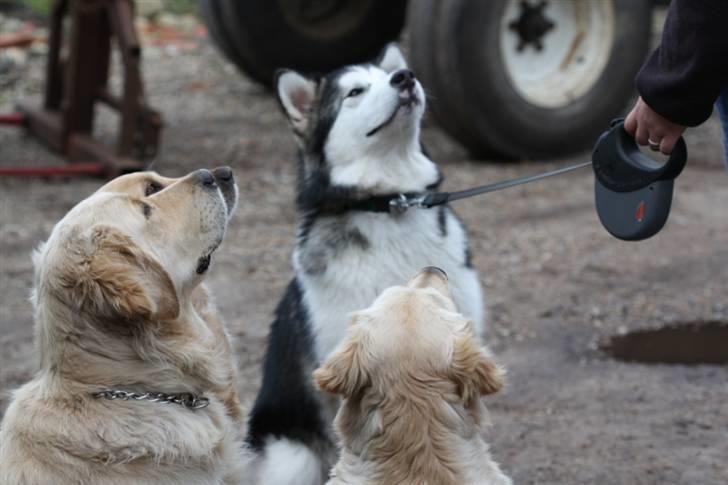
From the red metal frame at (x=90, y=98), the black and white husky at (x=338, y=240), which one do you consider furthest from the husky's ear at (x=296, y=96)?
the red metal frame at (x=90, y=98)

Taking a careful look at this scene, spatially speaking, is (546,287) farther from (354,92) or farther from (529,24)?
(529,24)

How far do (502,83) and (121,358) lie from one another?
5.70 m

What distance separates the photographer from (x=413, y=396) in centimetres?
307

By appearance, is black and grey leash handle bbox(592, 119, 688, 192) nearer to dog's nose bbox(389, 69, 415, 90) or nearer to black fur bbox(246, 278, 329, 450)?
dog's nose bbox(389, 69, 415, 90)

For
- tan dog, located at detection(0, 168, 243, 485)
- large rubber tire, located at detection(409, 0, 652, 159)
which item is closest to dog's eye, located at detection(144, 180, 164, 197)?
tan dog, located at detection(0, 168, 243, 485)

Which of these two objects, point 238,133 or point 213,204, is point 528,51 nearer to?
point 238,133

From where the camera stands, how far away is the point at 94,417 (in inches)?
129

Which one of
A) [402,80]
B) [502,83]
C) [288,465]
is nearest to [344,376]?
[288,465]

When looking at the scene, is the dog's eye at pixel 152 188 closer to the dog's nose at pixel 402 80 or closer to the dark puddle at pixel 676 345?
the dog's nose at pixel 402 80

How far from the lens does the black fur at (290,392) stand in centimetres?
432

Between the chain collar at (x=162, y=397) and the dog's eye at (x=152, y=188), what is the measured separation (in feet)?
2.14

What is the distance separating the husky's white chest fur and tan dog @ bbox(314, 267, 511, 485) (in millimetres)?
1098

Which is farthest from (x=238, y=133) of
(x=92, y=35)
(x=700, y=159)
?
(x=700, y=159)

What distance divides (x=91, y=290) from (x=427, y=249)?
1.66 m
